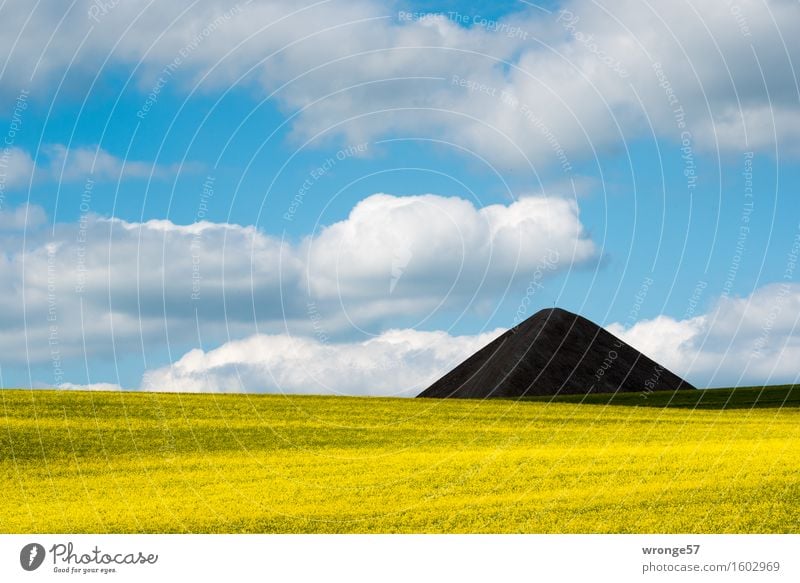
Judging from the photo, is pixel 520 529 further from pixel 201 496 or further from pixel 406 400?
pixel 406 400

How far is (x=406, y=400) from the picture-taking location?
4869 centimetres

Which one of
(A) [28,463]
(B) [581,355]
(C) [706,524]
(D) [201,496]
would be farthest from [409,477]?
(B) [581,355]

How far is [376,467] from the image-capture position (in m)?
Result: 26.5

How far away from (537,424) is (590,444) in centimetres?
688

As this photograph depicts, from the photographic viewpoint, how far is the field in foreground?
18.3 meters

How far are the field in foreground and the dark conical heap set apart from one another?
129 ft

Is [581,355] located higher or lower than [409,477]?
higher
